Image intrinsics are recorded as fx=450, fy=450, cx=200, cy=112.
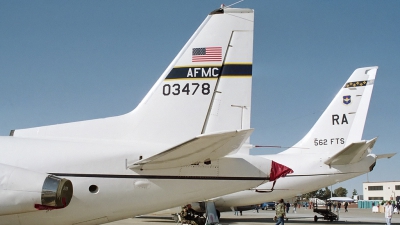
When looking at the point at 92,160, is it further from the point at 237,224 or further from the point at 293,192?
the point at 237,224

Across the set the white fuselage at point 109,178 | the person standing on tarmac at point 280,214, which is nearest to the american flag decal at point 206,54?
the white fuselage at point 109,178

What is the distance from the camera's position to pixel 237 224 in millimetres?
23844

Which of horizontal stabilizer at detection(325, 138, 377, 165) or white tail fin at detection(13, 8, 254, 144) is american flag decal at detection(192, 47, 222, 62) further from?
horizontal stabilizer at detection(325, 138, 377, 165)

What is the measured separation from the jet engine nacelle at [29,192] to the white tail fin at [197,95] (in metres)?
1.84

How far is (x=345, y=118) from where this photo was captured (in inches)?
893

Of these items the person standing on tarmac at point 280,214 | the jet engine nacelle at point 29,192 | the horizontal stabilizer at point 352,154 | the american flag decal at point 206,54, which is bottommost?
the person standing on tarmac at point 280,214

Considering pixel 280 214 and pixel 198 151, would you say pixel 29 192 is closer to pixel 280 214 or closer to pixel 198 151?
pixel 198 151

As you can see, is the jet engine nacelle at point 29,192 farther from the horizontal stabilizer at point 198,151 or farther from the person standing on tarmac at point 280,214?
the person standing on tarmac at point 280,214

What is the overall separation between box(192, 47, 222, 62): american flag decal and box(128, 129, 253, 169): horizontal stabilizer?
223 cm

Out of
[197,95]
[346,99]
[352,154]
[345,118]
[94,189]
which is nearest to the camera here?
[94,189]

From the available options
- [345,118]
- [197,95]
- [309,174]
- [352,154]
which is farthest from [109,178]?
[345,118]

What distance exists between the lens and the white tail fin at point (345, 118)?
2252 cm

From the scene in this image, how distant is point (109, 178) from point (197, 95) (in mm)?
2482

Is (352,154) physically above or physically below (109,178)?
above
